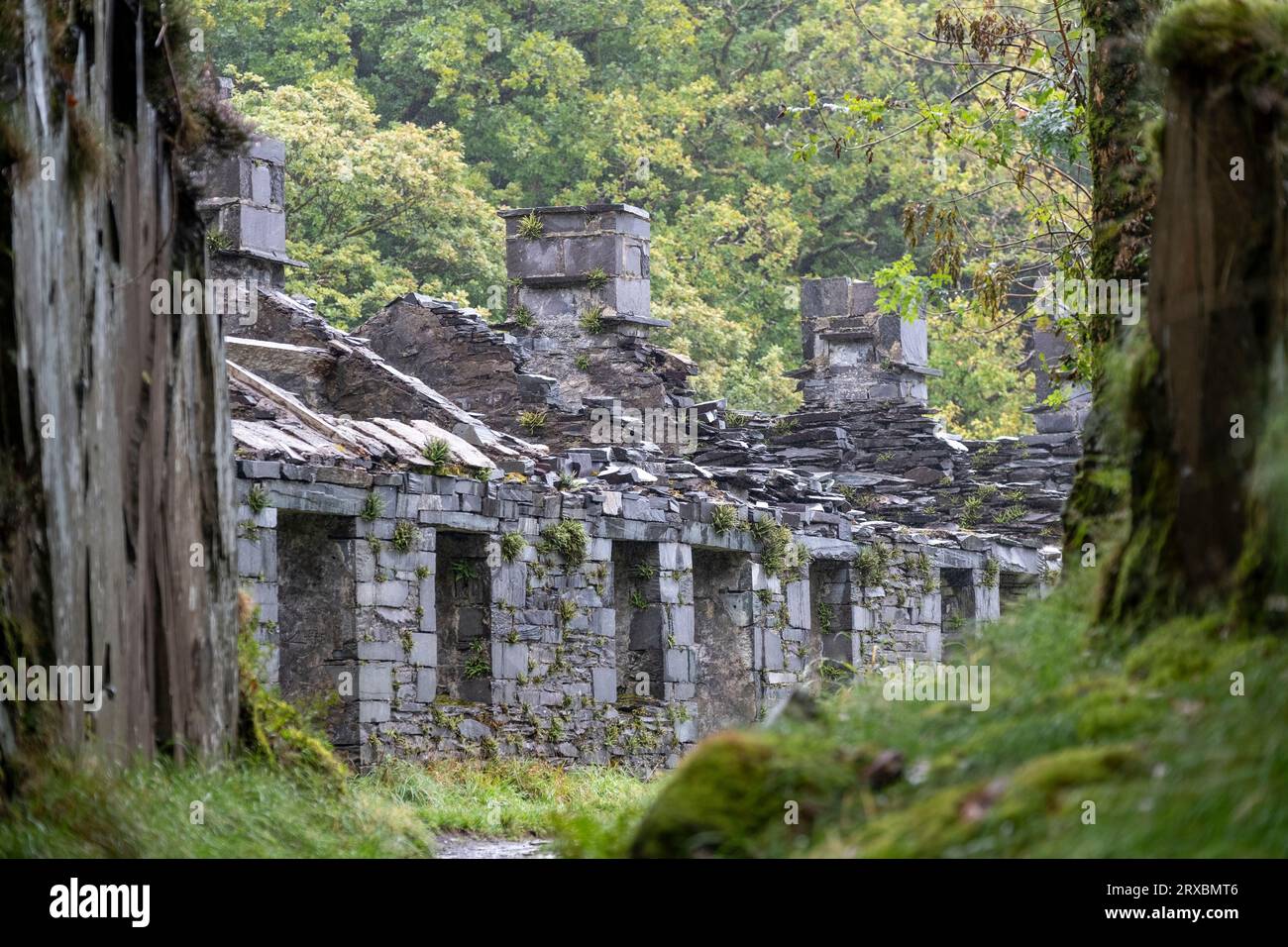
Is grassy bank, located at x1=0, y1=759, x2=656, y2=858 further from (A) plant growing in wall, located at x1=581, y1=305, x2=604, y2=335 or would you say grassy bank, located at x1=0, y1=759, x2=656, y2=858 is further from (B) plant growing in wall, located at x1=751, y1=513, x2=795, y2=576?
(A) plant growing in wall, located at x1=581, y1=305, x2=604, y2=335

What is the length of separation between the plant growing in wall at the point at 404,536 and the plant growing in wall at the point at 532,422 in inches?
279

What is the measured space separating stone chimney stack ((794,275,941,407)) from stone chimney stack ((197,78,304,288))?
8.39 meters

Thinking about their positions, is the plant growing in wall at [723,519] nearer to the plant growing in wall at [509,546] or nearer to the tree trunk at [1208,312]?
the plant growing in wall at [509,546]

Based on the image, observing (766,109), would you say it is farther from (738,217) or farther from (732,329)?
(732,329)

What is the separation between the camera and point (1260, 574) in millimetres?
6512

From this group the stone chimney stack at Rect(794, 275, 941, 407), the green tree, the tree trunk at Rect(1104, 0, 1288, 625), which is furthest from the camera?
the green tree

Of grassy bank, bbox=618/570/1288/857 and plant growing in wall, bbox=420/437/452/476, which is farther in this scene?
plant growing in wall, bbox=420/437/452/476

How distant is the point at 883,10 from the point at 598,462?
28655 mm

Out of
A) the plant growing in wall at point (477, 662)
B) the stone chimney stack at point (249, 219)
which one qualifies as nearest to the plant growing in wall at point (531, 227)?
the stone chimney stack at point (249, 219)

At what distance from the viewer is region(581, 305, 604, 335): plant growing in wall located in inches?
1037

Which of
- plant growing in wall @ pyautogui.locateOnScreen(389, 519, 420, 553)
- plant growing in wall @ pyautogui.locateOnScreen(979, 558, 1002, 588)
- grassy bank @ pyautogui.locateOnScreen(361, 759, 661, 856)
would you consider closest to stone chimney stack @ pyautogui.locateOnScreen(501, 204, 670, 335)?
plant growing in wall @ pyautogui.locateOnScreen(979, 558, 1002, 588)

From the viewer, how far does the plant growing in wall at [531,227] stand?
88.7 feet

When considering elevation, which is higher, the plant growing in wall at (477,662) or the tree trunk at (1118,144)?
the tree trunk at (1118,144)

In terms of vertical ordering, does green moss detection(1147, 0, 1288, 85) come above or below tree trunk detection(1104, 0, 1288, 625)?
above
